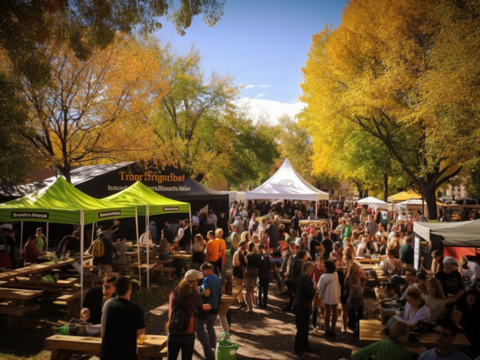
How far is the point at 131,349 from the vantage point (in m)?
4.13

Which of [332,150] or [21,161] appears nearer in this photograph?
[21,161]

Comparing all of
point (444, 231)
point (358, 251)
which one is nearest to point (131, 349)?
point (444, 231)

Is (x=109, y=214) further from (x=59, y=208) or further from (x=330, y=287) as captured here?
(x=330, y=287)

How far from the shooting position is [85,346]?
5109 millimetres

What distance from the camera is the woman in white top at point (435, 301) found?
581cm

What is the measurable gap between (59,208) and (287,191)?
11806mm

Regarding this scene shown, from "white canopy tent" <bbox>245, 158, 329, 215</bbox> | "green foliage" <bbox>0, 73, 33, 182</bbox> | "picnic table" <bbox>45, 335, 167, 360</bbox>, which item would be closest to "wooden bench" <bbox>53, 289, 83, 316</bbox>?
"picnic table" <bbox>45, 335, 167, 360</bbox>

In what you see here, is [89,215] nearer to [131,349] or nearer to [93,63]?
[131,349]

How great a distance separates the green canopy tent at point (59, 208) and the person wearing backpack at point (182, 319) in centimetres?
428

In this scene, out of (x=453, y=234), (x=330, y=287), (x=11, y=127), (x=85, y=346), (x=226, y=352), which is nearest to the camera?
(x=85, y=346)

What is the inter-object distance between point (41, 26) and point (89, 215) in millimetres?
3965

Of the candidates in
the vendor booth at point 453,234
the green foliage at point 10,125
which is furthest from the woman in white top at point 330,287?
the green foliage at point 10,125

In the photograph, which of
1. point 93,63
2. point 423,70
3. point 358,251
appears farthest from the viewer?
point 423,70

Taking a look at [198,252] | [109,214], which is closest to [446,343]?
[198,252]
